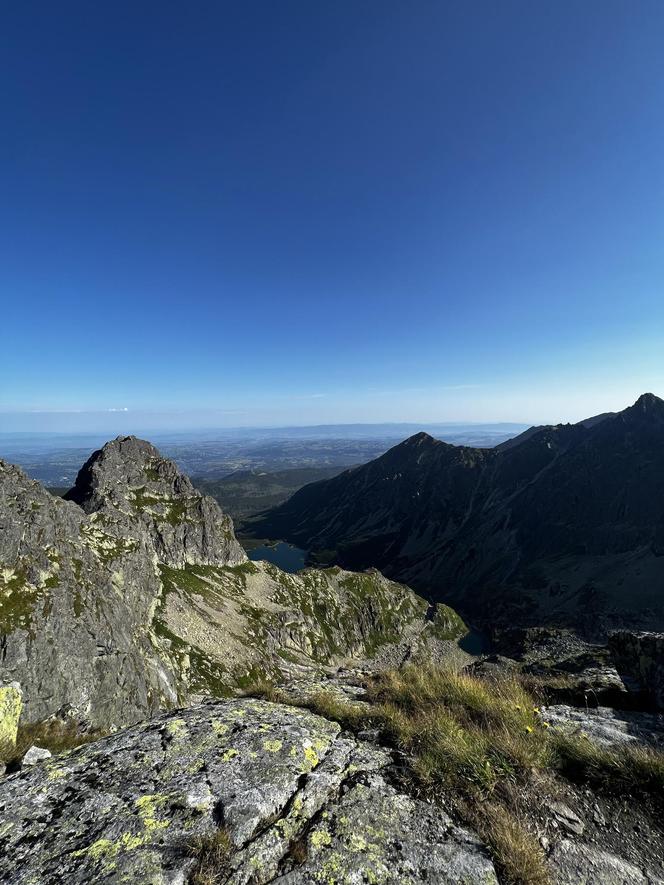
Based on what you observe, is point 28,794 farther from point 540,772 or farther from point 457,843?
point 540,772

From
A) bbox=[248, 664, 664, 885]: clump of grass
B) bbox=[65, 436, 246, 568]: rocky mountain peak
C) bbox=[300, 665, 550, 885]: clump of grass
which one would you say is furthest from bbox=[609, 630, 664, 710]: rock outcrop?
bbox=[65, 436, 246, 568]: rocky mountain peak

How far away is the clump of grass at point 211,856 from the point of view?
16.7 ft

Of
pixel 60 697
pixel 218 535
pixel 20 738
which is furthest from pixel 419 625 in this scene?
pixel 20 738

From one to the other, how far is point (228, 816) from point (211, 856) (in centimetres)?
94

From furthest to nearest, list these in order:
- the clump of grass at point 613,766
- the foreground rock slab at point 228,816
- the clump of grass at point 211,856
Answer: the clump of grass at point 613,766, the foreground rock slab at point 228,816, the clump of grass at point 211,856

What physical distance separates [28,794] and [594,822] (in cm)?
998

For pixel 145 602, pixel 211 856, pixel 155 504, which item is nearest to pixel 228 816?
pixel 211 856

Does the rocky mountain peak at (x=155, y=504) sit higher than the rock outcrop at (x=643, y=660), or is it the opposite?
the rock outcrop at (x=643, y=660)

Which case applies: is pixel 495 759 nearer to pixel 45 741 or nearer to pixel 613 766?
pixel 613 766

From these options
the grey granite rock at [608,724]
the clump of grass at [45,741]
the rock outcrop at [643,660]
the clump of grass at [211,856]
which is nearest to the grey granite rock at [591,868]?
the grey granite rock at [608,724]

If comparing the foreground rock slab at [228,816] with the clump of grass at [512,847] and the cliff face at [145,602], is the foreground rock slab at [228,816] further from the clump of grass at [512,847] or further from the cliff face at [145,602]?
the cliff face at [145,602]

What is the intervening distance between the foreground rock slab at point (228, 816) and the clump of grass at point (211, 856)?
10 cm

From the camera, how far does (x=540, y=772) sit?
7.62 m

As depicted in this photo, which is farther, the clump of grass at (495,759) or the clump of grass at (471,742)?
the clump of grass at (495,759)
